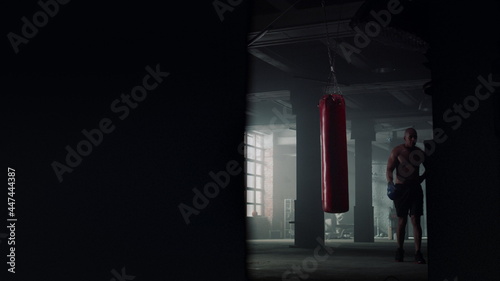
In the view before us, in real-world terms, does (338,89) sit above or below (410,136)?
above

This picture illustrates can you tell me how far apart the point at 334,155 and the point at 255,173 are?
46.1 ft

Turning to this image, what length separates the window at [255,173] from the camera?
1970cm

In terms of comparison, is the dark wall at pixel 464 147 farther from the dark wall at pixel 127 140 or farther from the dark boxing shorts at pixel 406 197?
the dark boxing shorts at pixel 406 197

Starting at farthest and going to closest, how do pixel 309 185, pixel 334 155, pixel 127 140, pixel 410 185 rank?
pixel 309 185 < pixel 334 155 < pixel 410 185 < pixel 127 140

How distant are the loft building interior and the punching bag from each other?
71 centimetres

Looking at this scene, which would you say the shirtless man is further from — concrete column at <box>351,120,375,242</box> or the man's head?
concrete column at <box>351,120,375,242</box>

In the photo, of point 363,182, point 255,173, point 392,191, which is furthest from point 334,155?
point 255,173

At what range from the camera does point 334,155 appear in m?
6.12

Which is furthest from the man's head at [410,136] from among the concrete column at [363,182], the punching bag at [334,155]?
the concrete column at [363,182]

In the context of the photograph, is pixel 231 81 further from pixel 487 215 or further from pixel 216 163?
pixel 487 215

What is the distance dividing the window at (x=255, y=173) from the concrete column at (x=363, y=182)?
6026 millimetres

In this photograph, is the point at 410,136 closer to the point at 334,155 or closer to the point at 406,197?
the point at 406,197

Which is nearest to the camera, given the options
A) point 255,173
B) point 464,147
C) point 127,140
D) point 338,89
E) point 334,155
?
point 464,147

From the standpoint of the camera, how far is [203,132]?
3.15 metres
